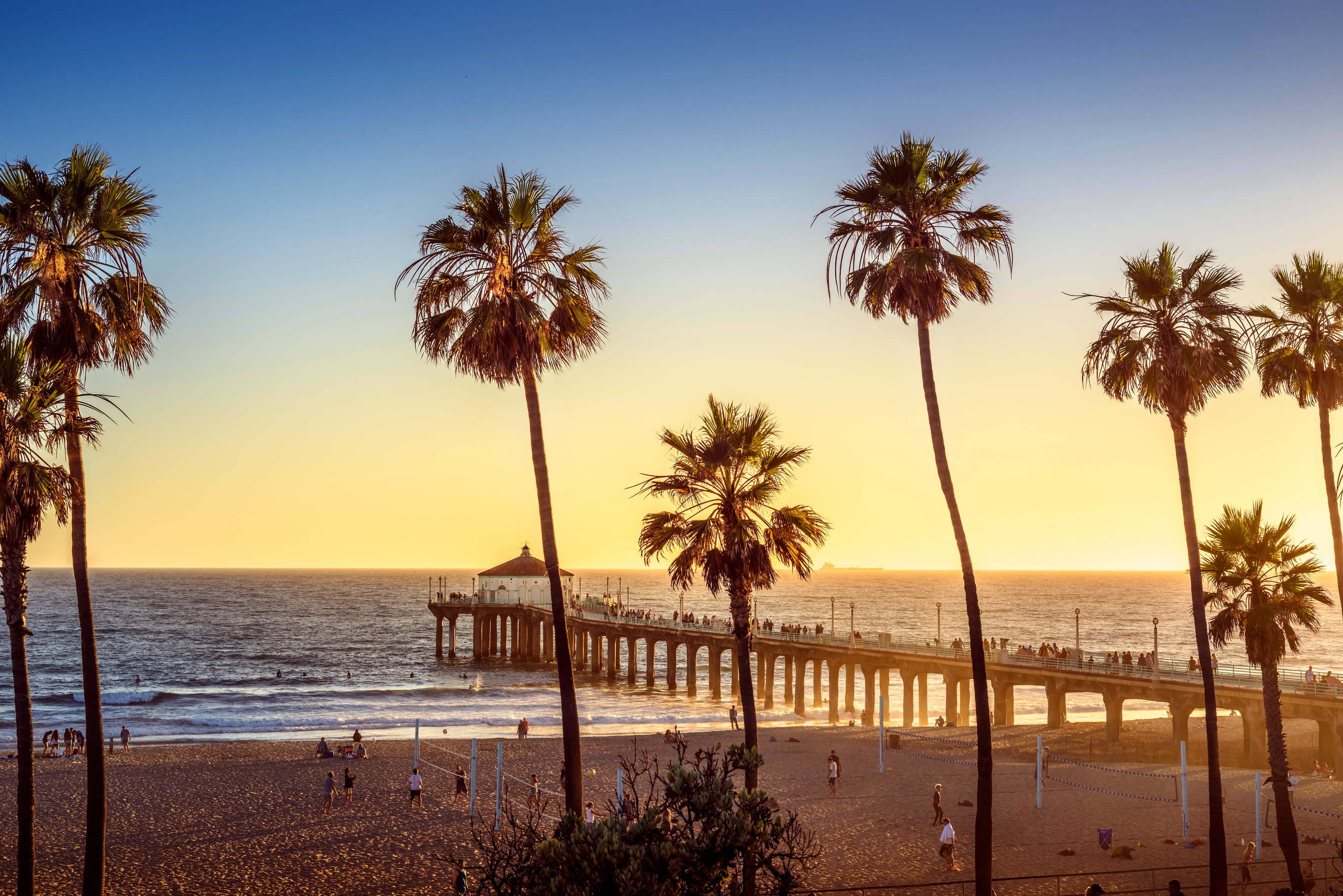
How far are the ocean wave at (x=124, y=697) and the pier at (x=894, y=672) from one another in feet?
82.0

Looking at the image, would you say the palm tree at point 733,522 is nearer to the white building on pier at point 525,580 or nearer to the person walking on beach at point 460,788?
the person walking on beach at point 460,788

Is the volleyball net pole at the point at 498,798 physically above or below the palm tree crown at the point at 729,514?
below

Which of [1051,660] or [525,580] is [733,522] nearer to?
[1051,660]

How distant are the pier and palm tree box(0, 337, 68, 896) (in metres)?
8.31

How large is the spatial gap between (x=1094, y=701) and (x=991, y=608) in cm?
11576

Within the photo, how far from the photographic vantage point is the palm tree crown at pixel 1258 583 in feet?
58.1

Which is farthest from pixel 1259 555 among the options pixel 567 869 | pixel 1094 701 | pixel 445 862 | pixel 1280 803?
pixel 1094 701

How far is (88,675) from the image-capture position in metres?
13.8

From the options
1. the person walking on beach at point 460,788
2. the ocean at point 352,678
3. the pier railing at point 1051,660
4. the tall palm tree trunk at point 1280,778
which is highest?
the tall palm tree trunk at point 1280,778

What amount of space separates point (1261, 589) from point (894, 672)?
69.2m

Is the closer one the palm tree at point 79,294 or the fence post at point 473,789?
the palm tree at point 79,294

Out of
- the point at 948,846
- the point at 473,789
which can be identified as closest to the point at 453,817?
the point at 473,789

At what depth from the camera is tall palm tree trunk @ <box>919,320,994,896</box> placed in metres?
14.1

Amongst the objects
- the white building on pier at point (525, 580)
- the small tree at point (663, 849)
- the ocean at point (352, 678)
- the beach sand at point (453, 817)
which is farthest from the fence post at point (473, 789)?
the white building on pier at point (525, 580)
